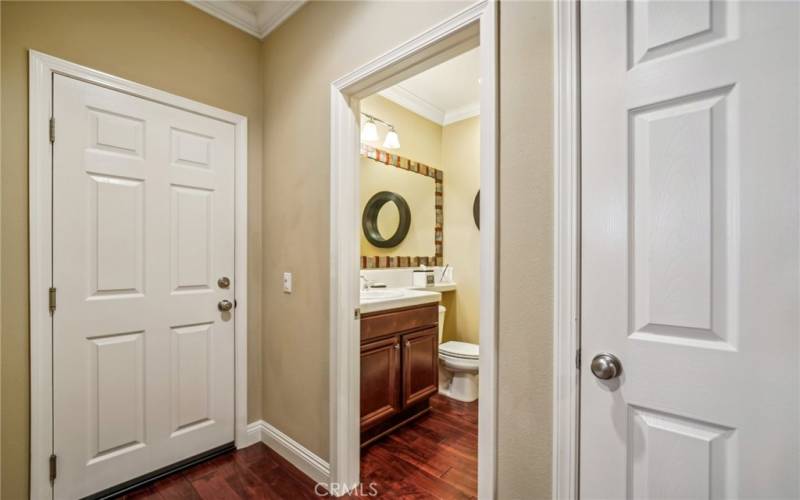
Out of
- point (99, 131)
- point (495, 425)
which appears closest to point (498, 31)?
point (495, 425)

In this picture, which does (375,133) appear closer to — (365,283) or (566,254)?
(365,283)

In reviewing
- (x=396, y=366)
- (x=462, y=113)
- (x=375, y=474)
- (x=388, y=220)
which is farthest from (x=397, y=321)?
(x=462, y=113)

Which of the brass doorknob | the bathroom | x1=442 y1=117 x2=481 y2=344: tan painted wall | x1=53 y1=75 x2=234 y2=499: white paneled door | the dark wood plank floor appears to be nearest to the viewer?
the brass doorknob

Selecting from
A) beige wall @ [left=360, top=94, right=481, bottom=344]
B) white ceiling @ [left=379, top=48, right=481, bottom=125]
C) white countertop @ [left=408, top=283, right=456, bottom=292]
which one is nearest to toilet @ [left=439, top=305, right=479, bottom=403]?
white countertop @ [left=408, top=283, right=456, bottom=292]

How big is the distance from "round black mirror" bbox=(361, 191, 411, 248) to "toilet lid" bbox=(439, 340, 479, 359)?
997mm

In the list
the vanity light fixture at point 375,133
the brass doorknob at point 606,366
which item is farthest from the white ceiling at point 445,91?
the brass doorknob at point 606,366

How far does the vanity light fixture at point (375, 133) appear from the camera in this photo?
270cm

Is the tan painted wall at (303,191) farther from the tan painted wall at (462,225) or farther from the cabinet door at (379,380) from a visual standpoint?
the tan painted wall at (462,225)

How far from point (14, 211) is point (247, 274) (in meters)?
1.02

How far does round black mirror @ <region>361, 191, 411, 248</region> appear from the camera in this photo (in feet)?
9.38

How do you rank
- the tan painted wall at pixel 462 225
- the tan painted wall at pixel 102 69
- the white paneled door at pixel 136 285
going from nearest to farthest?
the tan painted wall at pixel 102 69 → the white paneled door at pixel 136 285 → the tan painted wall at pixel 462 225

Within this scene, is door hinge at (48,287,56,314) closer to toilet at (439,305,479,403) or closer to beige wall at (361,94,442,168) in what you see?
beige wall at (361,94,442,168)

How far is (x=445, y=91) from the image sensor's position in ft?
10.3

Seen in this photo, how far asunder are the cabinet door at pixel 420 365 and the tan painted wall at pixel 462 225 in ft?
2.89
